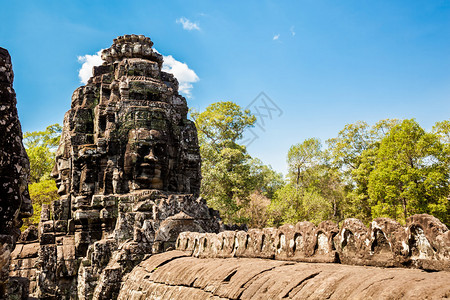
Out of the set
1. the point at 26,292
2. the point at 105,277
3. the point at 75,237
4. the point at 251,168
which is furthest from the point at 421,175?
the point at 26,292

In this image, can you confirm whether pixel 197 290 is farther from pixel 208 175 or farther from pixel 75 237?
pixel 208 175

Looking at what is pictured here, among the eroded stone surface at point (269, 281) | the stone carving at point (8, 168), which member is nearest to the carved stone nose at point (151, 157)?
the eroded stone surface at point (269, 281)

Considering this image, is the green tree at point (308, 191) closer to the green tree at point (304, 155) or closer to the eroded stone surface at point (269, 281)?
the green tree at point (304, 155)

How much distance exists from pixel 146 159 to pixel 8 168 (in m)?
8.40

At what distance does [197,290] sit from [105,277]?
260 cm

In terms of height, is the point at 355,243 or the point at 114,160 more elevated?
the point at 114,160

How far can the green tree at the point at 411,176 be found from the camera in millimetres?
19109

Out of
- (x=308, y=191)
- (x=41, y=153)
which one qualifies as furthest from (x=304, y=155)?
(x=41, y=153)

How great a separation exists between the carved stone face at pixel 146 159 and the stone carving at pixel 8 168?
25.9ft

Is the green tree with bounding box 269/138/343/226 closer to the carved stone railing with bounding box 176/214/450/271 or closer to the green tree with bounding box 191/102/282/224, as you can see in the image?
the green tree with bounding box 191/102/282/224

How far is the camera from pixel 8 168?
404 cm

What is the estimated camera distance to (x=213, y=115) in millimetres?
28844

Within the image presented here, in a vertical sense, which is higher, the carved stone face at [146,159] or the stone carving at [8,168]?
the carved stone face at [146,159]

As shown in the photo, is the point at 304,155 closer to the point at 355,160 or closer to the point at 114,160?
the point at 355,160
